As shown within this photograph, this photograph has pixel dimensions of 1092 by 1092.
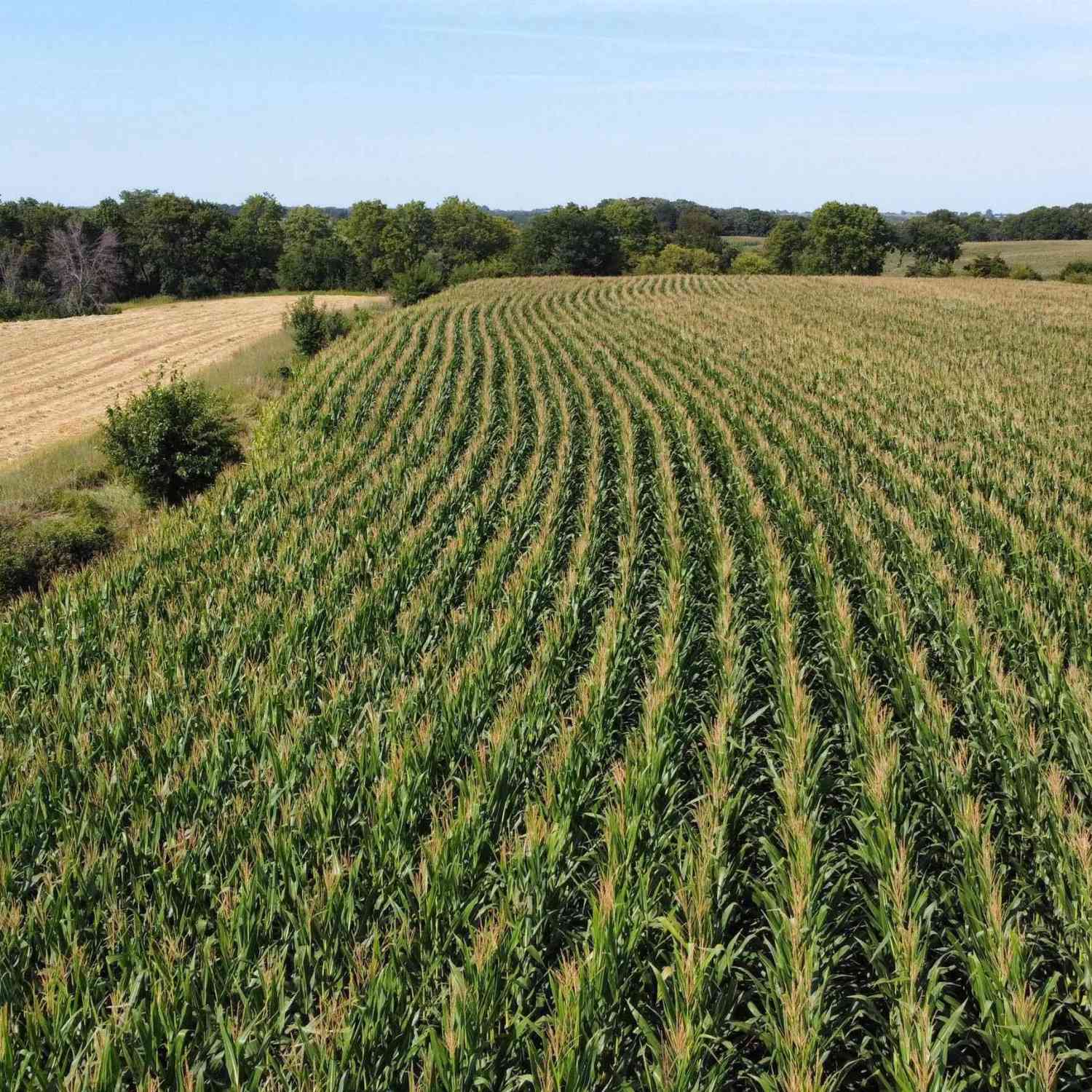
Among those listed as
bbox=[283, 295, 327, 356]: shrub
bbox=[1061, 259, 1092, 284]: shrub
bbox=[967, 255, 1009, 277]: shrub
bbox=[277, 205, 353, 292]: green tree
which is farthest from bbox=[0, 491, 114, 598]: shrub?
bbox=[967, 255, 1009, 277]: shrub

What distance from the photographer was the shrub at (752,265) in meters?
94.6

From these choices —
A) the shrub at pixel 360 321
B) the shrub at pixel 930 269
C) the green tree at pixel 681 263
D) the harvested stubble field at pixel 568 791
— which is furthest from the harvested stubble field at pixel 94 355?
the shrub at pixel 930 269

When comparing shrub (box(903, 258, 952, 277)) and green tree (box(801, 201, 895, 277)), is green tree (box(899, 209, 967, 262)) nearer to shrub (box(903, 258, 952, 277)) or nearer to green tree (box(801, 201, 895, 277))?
green tree (box(801, 201, 895, 277))

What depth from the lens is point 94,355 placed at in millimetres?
38031

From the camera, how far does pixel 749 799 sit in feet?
16.5

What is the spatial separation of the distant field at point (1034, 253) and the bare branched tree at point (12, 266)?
70.5 metres

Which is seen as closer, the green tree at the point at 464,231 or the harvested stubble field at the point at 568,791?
the harvested stubble field at the point at 568,791

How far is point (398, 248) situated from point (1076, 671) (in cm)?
8727

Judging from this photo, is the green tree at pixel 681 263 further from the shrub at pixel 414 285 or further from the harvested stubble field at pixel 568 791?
the harvested stubble field at pixel 568 791

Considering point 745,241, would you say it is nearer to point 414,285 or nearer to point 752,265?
point 752,265

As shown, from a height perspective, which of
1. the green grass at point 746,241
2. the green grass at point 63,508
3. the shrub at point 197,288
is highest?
the green grass at point 746,241

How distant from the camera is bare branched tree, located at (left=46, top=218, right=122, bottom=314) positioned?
62.3m

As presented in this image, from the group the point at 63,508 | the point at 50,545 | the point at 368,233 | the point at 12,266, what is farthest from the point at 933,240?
the point at 50,545

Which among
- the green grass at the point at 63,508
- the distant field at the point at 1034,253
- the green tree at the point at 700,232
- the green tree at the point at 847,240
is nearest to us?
the green grass at the point at 63,508
